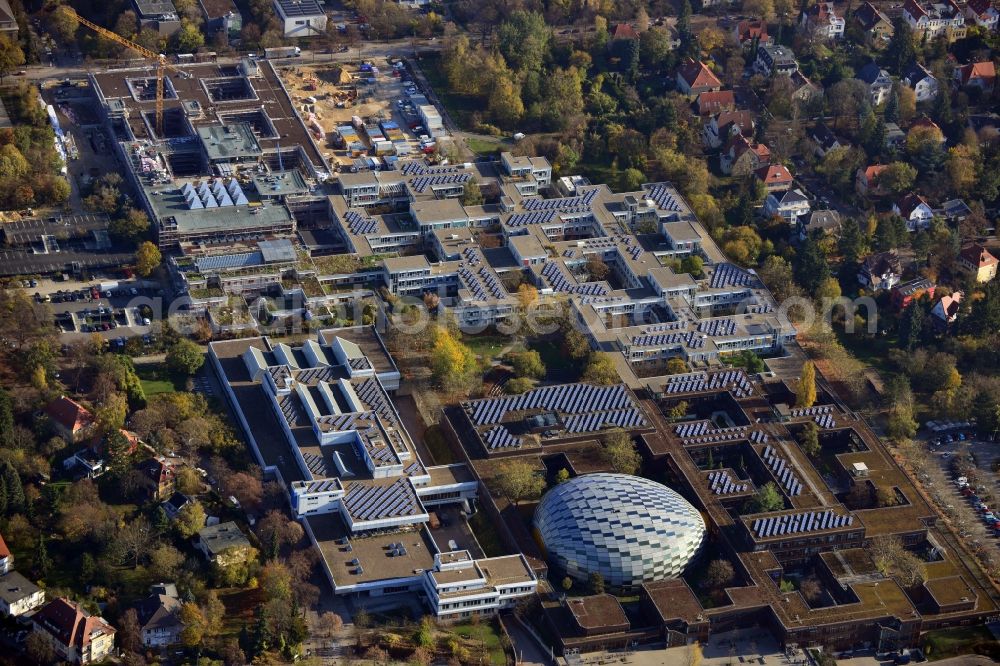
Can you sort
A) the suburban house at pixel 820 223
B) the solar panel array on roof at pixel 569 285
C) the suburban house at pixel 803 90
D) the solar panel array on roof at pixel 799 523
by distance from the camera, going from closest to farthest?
the solar panel array on roof at pixel 799 523 → the solar panel array on roof at pixel 569 285 → the suburban house at pixel 820 223 → the suburban house at pixel 803 90

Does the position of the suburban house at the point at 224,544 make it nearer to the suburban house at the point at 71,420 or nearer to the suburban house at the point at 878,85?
the suburban house at the point at 71,420

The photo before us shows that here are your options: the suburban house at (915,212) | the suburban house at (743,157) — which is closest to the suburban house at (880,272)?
the suburban house at (915,212)

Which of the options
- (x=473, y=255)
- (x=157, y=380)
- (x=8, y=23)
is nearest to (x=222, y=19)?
(x=8, y=23)

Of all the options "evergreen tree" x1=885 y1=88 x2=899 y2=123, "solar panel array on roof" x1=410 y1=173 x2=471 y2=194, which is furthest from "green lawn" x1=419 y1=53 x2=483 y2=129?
"evergreen tree" x1=885 y1=88 x2=899 y2=123

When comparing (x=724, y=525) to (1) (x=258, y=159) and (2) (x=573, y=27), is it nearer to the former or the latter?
(1) (x=258, y=159)

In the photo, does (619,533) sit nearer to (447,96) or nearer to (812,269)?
(812,269)

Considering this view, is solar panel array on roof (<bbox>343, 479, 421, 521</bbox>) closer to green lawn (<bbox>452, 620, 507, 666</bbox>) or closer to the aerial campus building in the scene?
the aerial campus building
